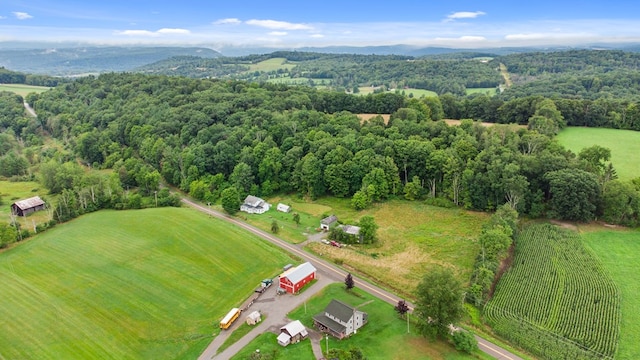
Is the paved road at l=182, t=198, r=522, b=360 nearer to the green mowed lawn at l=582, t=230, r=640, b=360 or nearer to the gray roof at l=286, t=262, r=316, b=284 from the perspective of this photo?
the gray roof at l=286, t=262, r=316, b=284

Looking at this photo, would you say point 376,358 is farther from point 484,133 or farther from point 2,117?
point 2,117

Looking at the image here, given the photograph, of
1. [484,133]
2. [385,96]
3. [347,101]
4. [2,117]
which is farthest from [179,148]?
[2,117]

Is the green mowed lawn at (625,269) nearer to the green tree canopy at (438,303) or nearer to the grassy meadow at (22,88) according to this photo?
the green tree canopy at (438,303)

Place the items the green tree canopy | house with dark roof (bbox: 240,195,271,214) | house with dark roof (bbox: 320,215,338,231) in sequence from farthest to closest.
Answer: house with dark roof (bbox: 240,195,271,214) < house with dark roof (bbox: 320,215,338,231) < the green tree canopy

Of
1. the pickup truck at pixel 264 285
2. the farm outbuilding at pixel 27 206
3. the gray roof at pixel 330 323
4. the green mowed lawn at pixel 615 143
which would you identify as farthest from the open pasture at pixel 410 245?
the farm outbuilding at pixel 27 206

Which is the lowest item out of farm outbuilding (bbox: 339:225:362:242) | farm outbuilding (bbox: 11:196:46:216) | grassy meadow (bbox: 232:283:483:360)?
grassy meadow (bbox: 232:283:483:360)

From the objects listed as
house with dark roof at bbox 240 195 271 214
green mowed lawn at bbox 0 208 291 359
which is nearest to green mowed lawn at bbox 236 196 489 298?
house with dark roof at bbox 240 195 271 214

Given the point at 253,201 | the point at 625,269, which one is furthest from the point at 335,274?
the point at 625,269
